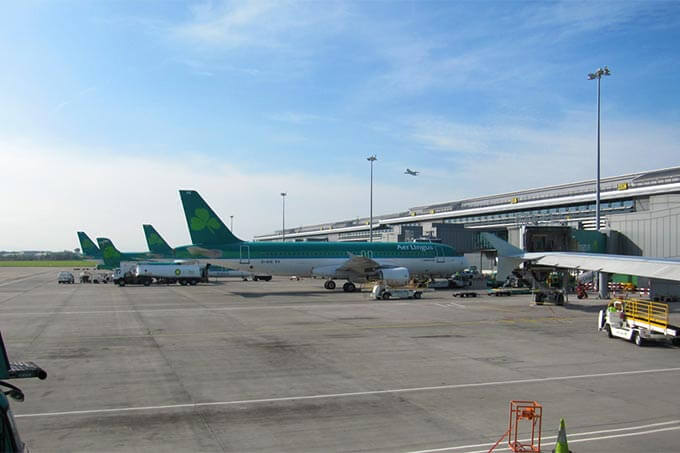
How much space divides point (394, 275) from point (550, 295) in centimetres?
1417

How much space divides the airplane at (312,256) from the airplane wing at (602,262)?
1380cm

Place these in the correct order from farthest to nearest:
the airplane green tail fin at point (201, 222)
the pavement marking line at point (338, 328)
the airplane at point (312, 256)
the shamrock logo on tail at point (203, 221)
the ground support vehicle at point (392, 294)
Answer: the airplane at point (312, 256)
the shamrock logo on tail at point (203, 221)
the airplane green tail fin at point (201, 222)
the ground support vehicle at point (392, 294)
the pavement marking line at point (338, 328)

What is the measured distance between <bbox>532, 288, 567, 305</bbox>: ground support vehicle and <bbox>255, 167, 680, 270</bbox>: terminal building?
3411 mm

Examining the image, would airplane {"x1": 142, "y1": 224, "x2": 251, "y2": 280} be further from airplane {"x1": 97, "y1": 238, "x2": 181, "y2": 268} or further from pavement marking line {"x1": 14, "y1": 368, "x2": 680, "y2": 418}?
pavement marking line {"x1": 14, "y1": 368, "x2": 680, "y2": 418}

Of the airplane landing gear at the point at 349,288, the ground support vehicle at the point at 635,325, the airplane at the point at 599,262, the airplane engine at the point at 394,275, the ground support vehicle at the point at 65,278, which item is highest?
the airplane at the point at 599,262

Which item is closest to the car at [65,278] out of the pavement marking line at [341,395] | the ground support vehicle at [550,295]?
the ground support vehicle at [550,295]

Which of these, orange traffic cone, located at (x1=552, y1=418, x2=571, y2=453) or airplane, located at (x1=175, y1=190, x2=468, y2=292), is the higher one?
airplane, located at (x1=175, y1=190, x2=468, y2=292)

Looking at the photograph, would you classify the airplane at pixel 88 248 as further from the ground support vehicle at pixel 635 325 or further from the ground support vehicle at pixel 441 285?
the ground support vehicle at pixel 635 325

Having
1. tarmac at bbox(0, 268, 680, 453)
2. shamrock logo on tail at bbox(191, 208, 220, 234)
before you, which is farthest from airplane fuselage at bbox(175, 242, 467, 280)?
tarmac at bbox(0, 268, 680, 453)

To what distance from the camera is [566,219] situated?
6494 centimetres

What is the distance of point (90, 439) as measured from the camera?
30.4ft

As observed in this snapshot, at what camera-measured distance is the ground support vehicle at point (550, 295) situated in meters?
33.9

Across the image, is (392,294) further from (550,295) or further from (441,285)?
(441,285)

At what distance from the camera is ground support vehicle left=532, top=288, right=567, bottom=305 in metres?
33.9
